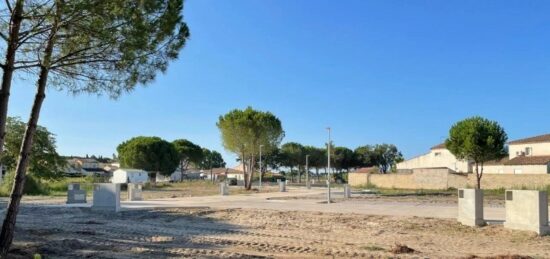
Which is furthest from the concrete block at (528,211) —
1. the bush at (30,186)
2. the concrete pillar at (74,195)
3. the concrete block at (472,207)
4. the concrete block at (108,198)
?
the bush at (30,186)

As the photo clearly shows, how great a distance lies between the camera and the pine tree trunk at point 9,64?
8602 millimetres

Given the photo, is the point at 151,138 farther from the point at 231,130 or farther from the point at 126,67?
the point at 126,67

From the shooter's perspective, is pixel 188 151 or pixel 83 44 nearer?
pixel 83 44

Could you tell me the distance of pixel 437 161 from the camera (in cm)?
8019

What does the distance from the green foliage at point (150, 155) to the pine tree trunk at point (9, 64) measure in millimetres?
84290

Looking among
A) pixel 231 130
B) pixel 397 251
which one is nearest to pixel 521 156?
pixel 231 130

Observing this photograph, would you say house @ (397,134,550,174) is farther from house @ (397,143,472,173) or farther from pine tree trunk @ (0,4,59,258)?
pine tree trunk @ (0,4,59,258)

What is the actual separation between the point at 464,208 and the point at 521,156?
53.1 meters

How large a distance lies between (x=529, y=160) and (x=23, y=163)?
62408 mm

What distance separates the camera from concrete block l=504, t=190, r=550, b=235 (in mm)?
15016

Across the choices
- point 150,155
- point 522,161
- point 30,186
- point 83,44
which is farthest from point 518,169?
point 83,44

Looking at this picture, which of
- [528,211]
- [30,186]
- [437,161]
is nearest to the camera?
[528,211]

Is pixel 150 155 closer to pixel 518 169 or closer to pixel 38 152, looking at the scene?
pixel 38 152

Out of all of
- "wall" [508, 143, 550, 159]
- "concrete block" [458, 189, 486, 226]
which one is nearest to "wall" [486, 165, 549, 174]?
"wall" [508, 143, 550, 159]
